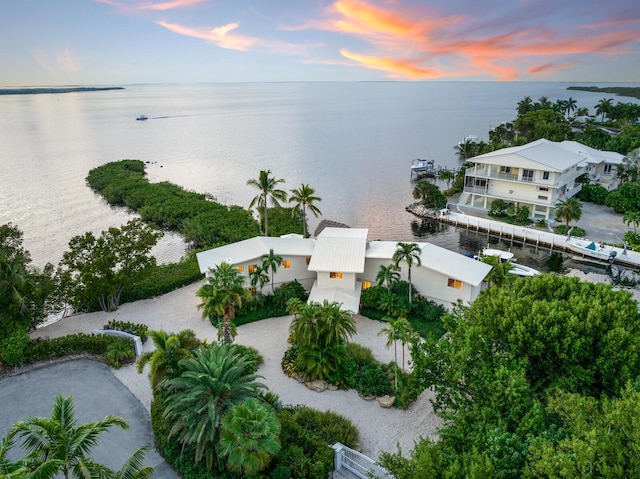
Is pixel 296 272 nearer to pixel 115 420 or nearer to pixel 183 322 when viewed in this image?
pixel 183 322

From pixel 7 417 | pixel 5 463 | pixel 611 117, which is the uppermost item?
pixel 611 117

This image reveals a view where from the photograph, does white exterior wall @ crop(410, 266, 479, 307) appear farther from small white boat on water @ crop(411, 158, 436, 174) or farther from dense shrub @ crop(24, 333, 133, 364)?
small white boat on water @ crop(411, 158, 436, 174)

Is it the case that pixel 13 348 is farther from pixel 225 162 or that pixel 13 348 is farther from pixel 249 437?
pixel 225 162

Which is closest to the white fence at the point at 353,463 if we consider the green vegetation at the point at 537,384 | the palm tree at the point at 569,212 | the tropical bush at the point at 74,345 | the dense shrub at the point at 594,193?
the green vegetation at the point at 537,384

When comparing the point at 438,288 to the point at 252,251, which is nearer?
the point at 438,288

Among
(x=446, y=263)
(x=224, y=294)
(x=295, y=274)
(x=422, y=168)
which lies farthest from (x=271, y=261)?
(x=422, y=168)

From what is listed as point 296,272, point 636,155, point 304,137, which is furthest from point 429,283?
point 304,137
